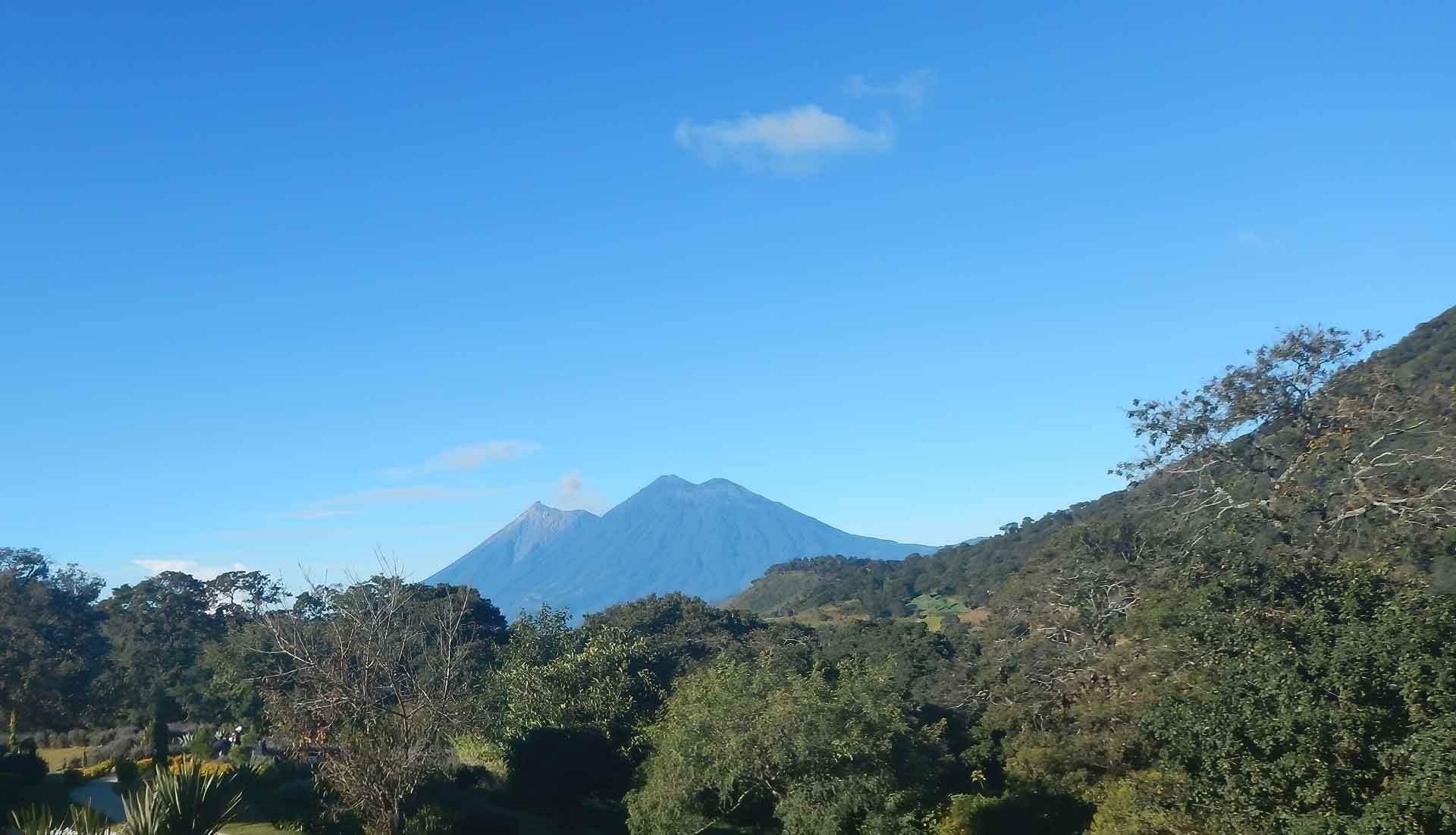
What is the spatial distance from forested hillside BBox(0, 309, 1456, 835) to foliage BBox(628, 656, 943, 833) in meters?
0.06

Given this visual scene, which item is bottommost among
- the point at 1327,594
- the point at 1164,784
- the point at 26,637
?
the point at 1164,784

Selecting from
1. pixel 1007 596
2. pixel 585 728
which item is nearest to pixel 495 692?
pixel 585 728

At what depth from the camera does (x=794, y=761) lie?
1864 cm

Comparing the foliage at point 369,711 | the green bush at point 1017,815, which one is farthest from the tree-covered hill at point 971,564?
the foliage at point 369,711

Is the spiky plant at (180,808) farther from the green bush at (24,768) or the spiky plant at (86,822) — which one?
the green bush at (24,768)

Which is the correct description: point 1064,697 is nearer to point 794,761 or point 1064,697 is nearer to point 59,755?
point 794,761

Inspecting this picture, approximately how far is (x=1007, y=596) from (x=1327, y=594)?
22828 millimetres

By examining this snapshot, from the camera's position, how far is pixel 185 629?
5062cm

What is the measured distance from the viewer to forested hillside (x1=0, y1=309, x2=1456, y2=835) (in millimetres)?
13234

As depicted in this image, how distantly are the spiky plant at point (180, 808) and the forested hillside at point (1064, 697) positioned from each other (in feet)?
16.9

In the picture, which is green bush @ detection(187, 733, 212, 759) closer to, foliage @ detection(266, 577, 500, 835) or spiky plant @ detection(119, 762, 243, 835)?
foliage @ detection(266, 577, 500, 835)

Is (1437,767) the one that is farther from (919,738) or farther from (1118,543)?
(1118,543)

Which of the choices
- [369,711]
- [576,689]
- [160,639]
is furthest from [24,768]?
[160,639]

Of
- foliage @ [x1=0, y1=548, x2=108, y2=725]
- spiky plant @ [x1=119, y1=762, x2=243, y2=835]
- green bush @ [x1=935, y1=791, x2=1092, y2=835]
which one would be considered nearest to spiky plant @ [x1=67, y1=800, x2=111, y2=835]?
spiky plant @ [x1=119, y1=762, x2=243, y2=835]
